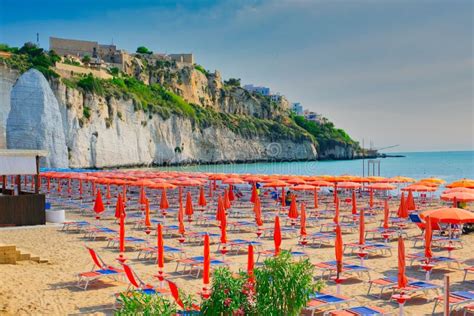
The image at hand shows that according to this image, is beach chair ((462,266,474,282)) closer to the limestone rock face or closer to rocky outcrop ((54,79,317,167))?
the limestone rock face

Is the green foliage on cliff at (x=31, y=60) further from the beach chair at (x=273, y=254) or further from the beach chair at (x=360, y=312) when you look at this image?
the beach chair at (x=360, y=312)

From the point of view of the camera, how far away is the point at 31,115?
2351 inches

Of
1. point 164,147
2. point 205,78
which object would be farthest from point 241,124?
point 164,147

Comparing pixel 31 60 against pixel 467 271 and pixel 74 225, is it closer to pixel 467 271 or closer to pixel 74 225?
pixel 74 225

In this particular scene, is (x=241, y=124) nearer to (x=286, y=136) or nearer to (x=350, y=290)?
(x=286, y=136)

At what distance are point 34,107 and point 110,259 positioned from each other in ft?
161

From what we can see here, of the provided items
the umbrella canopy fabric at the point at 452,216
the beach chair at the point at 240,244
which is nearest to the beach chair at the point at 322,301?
the umbrella canopy fabric at the point at 452,216

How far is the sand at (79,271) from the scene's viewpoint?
10023 millimetres

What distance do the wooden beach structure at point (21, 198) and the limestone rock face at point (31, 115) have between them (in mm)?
41288

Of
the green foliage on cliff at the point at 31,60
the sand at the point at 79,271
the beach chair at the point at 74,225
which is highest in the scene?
the green foliage on cliff at the point at 31,60

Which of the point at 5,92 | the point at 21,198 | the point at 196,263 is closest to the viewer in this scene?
the point at 196,263

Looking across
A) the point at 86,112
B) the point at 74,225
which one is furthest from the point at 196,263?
the point at 86,112

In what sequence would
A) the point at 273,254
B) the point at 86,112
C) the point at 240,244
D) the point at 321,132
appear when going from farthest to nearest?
the point at 321,132
the point at 86,112
the point at 240,244
the point at 273,254

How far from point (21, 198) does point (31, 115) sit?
4261 centimetres
